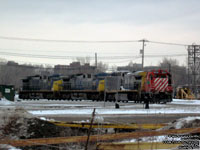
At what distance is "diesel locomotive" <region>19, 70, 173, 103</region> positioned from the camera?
34.8 meters

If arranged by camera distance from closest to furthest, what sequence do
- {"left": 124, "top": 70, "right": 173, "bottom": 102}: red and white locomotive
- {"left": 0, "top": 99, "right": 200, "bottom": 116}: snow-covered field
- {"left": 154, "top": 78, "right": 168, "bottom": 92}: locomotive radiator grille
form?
{"left": 0, "top": 99, "right": 200, "bottom": 116}: snow-covered field
{"left": 124, "top": 70, "right": 173, "bottom": 102}: red and white locomotive
{"left": 154, "top": 78, "right": 168, "bottom": 92}: locomotive radiator grille

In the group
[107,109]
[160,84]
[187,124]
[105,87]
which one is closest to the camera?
[187,124]

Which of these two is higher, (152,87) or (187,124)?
(152,87)

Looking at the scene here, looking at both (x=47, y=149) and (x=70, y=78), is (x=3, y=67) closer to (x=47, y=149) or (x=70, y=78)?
(x=70, y=78)

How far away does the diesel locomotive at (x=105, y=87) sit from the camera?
34781 millimetres

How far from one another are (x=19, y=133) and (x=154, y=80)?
2540cm

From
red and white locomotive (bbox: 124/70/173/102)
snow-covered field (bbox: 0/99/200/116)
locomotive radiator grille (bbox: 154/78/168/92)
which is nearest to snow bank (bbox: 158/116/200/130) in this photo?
snow-covered field (bbox: 0/99/200/116)

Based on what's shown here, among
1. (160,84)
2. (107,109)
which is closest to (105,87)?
(107,109)

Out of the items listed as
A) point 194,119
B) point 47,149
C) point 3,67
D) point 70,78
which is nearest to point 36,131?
point 47,149

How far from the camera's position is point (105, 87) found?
30.3 metres

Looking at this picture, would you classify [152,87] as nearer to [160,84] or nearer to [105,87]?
[160,84]

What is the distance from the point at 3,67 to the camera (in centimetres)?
13275

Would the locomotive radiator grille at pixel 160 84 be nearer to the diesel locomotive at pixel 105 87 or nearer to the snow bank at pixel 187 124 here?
the diesel locomotive at pixel 105 87

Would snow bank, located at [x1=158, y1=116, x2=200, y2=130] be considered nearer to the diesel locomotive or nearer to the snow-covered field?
the snow-covered field
